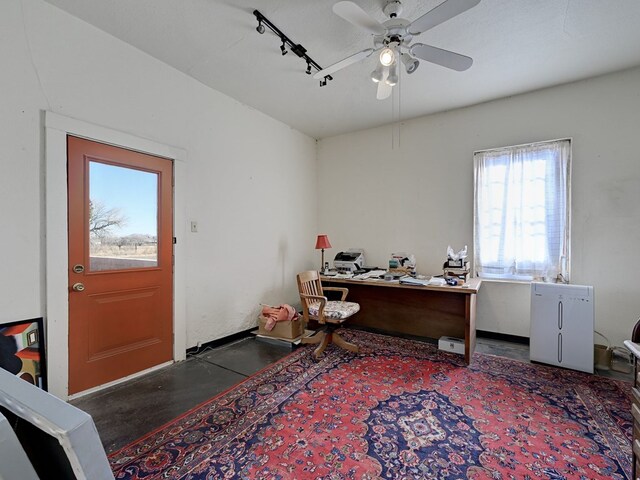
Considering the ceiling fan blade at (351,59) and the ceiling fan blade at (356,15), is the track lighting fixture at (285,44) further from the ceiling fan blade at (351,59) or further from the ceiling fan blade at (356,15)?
the ceiling fan blade at (356,15)

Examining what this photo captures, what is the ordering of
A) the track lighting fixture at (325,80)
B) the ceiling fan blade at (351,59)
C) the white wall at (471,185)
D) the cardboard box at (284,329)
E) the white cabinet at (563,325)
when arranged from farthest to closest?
the cardboard box at (284,329) → the track lighting fixture at (325,80) → the white wall at (471,185) → the white cabinet at (563,325) → the ceiling fan blade at (351,59)

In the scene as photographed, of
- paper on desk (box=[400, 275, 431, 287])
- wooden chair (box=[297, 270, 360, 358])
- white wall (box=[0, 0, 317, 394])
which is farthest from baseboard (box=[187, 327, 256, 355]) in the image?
paper on desk (box=[400, 275, 431, 287])

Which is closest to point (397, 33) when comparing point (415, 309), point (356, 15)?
point (356, 15)

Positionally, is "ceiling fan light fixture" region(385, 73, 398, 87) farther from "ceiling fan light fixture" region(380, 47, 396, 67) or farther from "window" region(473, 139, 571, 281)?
"window" region(473, 139, 571, 281)

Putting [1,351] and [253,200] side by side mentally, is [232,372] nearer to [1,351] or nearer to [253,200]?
[1,351]

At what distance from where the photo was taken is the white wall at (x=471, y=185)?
288 centimetres

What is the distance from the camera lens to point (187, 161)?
3.00m

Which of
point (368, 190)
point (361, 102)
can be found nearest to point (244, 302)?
point (368, 190)

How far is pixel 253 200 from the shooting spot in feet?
12.3

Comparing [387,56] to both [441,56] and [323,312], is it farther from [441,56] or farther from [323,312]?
[323,312]

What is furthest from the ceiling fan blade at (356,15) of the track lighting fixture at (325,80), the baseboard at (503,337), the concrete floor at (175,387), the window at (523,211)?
the baseboard at (503,337)

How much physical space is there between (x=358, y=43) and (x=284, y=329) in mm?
2976

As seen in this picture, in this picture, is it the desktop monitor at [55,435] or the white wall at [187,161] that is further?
the white wall at [187,161]

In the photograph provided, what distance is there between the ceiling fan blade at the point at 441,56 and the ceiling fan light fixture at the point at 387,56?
17cm
